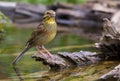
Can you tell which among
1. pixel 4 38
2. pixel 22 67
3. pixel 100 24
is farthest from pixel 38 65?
pixel 100 24

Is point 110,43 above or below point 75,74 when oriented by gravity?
above

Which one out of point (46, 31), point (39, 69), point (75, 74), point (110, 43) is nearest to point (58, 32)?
point (110, 43)

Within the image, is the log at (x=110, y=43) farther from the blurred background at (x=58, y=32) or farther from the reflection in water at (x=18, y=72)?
the reflection in water at (x=18, y=72)

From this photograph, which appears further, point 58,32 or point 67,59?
point 58,32

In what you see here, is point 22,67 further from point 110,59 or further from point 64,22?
point 64,22

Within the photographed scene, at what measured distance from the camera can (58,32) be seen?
12789 mm

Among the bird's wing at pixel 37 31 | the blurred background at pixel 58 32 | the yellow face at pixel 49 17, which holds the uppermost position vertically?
the yellow face at pixel 49 17

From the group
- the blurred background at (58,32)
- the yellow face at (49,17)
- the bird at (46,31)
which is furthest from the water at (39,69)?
the yellow face at (49,17)

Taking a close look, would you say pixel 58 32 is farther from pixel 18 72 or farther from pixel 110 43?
pixel 18 72

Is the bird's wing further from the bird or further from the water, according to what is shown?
the water

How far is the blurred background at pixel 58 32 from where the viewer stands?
261 inches

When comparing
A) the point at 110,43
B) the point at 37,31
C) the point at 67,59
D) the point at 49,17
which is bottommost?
the point at 67,59

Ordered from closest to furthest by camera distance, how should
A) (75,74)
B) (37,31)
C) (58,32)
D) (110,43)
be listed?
(75,74)
(37,31)
(110,43)
(58,32)

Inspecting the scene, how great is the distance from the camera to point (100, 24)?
1395cm
